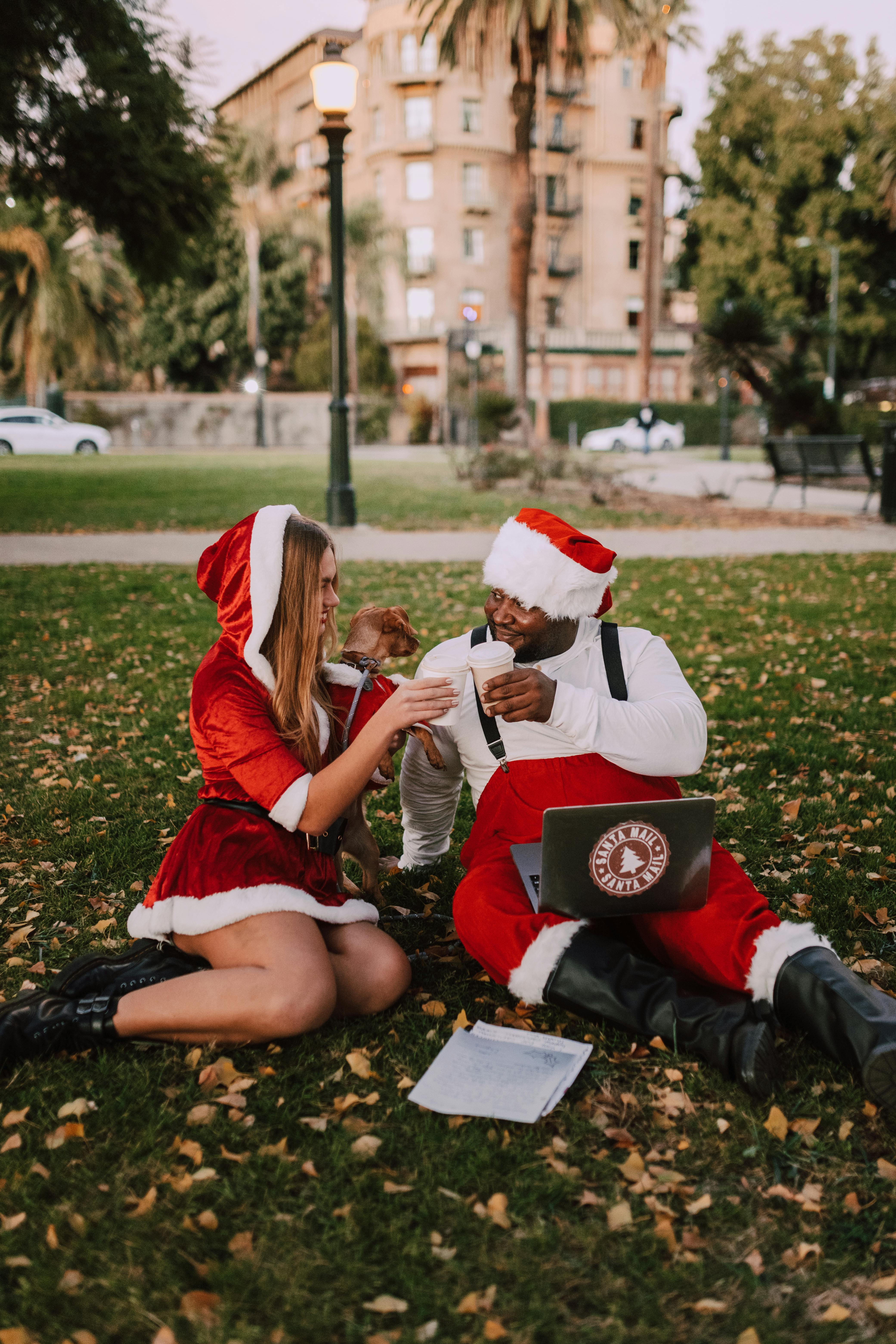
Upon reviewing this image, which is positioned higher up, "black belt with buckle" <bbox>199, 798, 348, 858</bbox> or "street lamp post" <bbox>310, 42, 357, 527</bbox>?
"street lamp post" <bbox>310, 42, 357, 527</bbox>

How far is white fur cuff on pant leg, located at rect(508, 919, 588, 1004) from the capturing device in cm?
257

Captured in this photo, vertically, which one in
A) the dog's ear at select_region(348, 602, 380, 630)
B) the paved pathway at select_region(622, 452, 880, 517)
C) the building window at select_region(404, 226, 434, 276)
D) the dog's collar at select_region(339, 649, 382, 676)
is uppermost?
the building window at select_region(404, 226, 434, 276)

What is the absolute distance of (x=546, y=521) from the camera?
291 centimetres

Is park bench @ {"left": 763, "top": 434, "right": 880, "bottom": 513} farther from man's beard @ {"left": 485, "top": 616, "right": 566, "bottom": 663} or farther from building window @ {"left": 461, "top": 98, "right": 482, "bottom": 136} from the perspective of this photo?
building window @ {"left": 461, "top": 98, "right": 482, "bottom": 136}

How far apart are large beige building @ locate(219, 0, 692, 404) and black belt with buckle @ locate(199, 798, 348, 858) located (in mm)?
47642

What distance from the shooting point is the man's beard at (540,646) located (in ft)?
9.36

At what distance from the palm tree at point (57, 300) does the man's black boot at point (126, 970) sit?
34.3 meters

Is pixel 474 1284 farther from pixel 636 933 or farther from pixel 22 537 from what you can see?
pixel 22 537

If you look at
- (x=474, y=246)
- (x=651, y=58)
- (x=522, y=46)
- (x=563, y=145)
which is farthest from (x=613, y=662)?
(x=563, y=145)

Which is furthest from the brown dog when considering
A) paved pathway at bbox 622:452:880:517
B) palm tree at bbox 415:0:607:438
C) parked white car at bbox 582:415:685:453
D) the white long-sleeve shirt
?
parked white car at bbox 582:415:685:453

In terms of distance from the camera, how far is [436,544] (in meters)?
11.2

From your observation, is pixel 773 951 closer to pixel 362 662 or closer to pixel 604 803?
pixel 604 803

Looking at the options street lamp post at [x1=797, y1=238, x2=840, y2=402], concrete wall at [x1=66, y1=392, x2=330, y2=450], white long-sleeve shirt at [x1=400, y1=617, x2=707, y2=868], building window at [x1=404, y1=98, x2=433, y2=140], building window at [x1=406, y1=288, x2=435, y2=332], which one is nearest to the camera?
white long-sleeve shirt at [x1=400, y1=617, x2=707, y2=868]

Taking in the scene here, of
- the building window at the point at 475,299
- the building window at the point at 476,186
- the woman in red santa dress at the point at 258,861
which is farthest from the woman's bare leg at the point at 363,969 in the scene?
the building window at the point at 476,186
